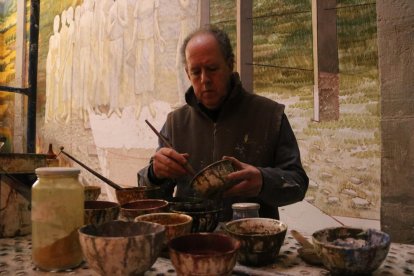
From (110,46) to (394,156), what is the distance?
4.48m

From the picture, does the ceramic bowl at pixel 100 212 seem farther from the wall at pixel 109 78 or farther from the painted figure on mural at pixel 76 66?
the painted figure on mural at pixel 76 66

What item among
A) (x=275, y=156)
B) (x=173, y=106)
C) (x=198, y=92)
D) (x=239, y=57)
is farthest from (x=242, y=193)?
(x=173, y=106)

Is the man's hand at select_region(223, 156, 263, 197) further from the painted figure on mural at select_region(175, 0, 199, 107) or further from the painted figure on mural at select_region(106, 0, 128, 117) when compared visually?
the painted figure on mural at select_region(106, 0, 128, 117)

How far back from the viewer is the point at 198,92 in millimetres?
2043

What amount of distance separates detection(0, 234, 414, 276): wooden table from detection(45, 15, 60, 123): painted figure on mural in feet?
19.2

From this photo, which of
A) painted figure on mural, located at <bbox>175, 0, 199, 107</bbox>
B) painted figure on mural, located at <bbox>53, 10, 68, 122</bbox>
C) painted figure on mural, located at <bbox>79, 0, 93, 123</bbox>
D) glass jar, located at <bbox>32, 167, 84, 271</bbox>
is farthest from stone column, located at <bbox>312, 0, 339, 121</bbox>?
painted figure on mural, located at <bbox>53, 10, 68, 122</bbox>

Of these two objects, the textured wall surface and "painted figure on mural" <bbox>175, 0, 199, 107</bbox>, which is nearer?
the textured wall surface

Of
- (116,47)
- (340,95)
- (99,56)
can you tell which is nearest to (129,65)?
(116,47)

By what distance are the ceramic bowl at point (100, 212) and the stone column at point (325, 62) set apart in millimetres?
2428

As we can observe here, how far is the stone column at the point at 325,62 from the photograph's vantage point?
10.2 feet

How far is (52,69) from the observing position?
6.57 metres

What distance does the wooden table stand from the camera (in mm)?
1000

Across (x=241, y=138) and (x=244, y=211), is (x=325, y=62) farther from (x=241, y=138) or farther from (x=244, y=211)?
(x=244, y=211)

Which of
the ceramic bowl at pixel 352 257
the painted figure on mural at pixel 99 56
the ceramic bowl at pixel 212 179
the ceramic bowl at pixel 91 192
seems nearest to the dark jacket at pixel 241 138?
the ceramic bowl at pixel 91 192
